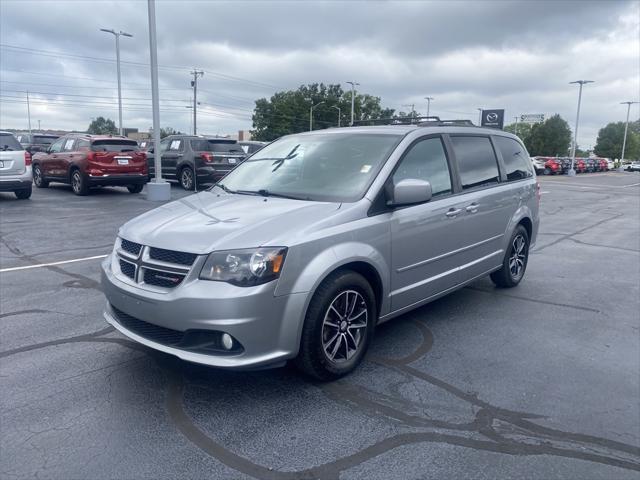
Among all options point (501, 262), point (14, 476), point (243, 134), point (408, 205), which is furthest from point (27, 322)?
point (243, 134)

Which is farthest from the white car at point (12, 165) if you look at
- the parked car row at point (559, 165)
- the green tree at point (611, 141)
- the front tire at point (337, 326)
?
the green tree at point (611, 141)

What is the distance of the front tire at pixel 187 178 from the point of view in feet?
57.7

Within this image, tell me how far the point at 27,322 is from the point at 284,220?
287 centimetres

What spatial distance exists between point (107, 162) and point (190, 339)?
43.5 feet

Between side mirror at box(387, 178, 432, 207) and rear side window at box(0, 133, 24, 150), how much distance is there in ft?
40.9

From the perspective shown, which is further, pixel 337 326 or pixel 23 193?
pixel 23 193

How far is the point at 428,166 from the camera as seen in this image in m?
4.68

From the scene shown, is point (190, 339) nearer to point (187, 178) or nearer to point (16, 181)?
point (16, 181)

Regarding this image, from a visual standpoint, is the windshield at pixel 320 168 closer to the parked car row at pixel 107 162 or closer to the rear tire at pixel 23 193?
the parked car row at pixel 107 162

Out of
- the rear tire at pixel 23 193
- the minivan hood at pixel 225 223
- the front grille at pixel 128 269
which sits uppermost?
the minivan hood at pixel 225 223

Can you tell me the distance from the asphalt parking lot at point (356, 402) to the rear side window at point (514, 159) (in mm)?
1549

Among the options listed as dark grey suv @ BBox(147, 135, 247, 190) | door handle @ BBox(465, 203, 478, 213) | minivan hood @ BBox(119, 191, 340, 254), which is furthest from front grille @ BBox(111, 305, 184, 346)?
dark grey suv @ BBox(147, 135, 247, 190)

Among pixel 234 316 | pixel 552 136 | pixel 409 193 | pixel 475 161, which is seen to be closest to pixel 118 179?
pixel 475 161

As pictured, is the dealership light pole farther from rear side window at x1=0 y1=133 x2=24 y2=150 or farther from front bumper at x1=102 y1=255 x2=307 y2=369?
front bumper at x1=102 y1=255 x2=307 y2=369
